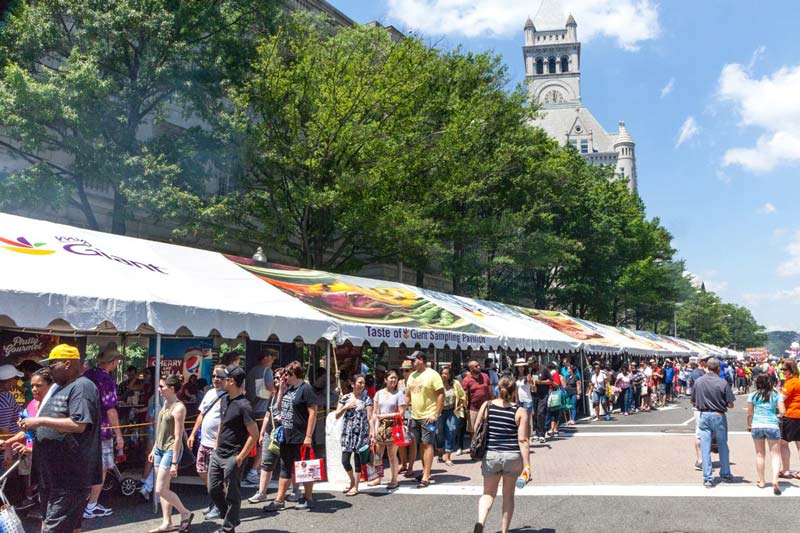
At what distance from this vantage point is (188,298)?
9.58m

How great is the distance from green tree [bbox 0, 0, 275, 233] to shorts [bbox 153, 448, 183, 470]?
9.51 meters

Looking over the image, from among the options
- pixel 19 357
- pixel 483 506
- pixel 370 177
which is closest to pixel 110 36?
pixel 370 177

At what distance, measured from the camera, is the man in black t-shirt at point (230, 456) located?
21.9 feet

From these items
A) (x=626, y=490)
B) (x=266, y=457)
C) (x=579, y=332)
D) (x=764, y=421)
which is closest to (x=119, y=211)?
(x=266, y=457)

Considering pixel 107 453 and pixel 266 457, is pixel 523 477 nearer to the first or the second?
pixel 266 457

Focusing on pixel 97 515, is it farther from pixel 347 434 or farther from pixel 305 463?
pixel 347 434

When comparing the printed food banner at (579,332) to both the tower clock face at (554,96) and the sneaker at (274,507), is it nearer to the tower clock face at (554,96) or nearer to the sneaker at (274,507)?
the sneaker at (274,507)

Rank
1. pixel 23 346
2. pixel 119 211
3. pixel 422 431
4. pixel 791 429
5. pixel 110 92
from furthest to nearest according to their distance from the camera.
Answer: pixel 119 211 < pixel 110 92 < pixel 23 346 < pixel 422 431 < pixel 791 429

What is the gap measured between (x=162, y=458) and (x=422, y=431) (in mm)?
4345

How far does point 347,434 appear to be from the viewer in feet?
30.8

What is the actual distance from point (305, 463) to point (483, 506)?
2794 millimetres

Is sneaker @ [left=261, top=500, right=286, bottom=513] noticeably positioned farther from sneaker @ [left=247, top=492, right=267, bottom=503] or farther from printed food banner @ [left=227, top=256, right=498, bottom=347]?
printed food banner @ [left=227, top=256, right=498, bottom=347]

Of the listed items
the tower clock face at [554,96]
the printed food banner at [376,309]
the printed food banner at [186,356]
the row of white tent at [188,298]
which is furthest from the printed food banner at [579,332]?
the tower clock face at [554,96]

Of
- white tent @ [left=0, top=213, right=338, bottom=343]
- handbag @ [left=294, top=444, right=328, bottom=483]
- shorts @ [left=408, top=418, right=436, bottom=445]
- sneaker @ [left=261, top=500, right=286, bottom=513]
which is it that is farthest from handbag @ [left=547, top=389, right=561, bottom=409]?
sneaker @ [left=261, top=500, right=286, bottom=513]
